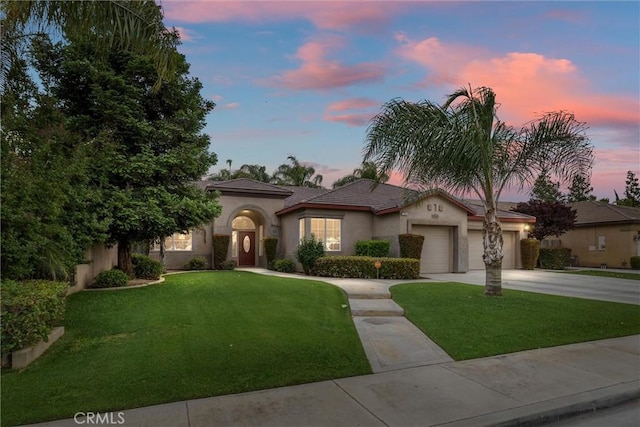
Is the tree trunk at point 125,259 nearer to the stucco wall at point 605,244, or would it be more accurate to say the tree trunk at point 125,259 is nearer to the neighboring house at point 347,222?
the neighboring house at point 347,222

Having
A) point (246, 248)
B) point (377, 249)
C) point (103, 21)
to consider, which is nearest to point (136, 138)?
point (103, 21)

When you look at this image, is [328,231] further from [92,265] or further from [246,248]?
[92,265]

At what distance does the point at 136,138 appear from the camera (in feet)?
40.0

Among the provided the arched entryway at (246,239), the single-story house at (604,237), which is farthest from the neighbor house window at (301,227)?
the single-story house at (604,237)

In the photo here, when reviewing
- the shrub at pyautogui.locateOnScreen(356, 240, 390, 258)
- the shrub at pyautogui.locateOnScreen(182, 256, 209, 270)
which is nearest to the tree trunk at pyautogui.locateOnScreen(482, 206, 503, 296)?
the shrub at pyautogui.locateOnScreen(356, 240, 390, 258)

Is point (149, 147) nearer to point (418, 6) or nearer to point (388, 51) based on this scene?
point (388, 51)

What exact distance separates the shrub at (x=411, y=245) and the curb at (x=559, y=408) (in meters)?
12.4

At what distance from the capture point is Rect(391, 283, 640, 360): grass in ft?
22.5

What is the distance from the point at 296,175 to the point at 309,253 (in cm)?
1941

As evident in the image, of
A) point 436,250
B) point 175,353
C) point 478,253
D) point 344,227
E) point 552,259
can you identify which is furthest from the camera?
point 552,259

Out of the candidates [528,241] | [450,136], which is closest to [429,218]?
[528,241]

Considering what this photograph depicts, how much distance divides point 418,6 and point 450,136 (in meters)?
4.07

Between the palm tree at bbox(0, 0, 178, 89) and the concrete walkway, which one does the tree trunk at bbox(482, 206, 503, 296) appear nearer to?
the concrete walkway

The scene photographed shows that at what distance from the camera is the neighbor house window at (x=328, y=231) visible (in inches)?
746
